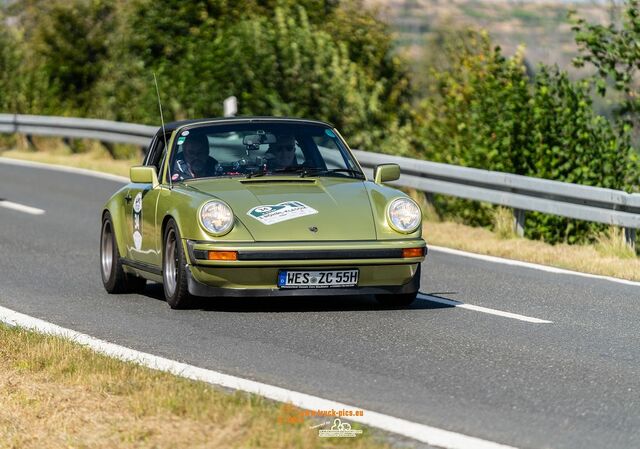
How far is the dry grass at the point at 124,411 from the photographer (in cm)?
579

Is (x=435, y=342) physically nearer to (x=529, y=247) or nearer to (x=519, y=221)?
(x=529, y=247)

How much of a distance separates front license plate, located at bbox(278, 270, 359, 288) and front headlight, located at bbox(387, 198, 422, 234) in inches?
19.7

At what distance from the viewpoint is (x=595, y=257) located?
14.2 metres

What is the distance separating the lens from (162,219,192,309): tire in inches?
392

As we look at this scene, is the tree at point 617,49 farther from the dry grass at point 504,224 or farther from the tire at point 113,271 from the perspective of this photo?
the tire at point 113,271

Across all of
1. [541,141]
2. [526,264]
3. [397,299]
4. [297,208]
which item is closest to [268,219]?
[297,208]

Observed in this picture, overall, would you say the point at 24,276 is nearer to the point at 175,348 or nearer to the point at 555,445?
the point at 175,348

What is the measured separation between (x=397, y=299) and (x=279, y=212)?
1.20 m

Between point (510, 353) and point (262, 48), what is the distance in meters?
19.3

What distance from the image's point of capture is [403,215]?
1005 cm

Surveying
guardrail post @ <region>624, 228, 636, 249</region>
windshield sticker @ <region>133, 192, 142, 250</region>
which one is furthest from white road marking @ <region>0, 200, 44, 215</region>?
guardrail post @ <region>624, 228, 636, 249</region>

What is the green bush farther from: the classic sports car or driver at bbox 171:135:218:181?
driver at bbox 171:135:218:181

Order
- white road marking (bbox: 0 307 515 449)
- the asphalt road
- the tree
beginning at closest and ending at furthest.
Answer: white road marking (bbox: 0 307 515 449) < the asphalt road < the tree

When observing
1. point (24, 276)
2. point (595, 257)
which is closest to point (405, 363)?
point (24, 276)
